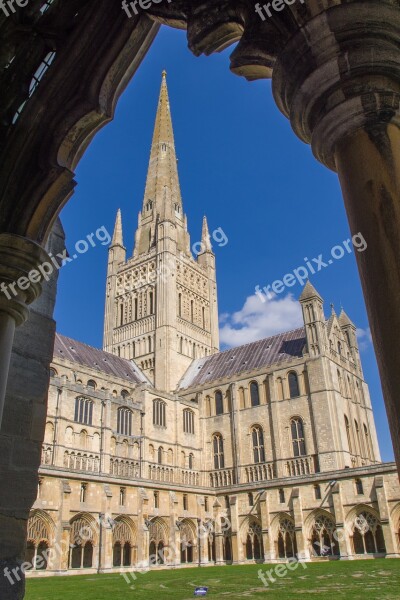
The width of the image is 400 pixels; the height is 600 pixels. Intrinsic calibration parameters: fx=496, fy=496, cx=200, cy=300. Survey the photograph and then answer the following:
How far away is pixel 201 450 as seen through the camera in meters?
39.4

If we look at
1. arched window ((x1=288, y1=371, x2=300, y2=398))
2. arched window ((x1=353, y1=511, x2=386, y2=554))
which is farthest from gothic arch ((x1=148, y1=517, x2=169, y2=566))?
arched window ((x1=288, y1=371, x2=300, y2=398))

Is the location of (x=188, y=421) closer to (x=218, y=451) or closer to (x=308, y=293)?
(x=218, y=451)

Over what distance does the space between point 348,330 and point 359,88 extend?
137ft

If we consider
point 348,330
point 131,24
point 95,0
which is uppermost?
point 348,330

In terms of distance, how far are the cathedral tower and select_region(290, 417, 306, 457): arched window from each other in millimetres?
12219

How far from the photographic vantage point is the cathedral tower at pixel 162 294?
46.0 m

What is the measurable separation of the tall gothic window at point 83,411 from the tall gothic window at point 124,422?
272 centimetres

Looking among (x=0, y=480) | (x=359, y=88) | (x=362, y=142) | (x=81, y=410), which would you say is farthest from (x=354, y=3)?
(x=81, y=410)

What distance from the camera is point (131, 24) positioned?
13.3ft

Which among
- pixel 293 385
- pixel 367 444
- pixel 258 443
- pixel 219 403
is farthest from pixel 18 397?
pixel 367 444

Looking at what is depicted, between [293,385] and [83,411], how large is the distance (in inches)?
602

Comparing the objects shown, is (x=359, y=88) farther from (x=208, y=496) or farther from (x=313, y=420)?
(x=208, y=496)

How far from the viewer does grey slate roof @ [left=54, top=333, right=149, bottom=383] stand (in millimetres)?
36281

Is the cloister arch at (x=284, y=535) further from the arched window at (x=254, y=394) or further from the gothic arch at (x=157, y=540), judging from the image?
the arched window at (x=254, y=394)
